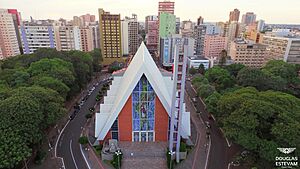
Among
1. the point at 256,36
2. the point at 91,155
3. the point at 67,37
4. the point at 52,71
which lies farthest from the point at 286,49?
the point at 67,37

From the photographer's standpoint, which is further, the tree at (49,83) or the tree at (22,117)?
the tree at (49,83)

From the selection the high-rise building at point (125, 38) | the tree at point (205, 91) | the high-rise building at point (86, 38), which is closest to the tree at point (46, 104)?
the tree at point (205, 91)

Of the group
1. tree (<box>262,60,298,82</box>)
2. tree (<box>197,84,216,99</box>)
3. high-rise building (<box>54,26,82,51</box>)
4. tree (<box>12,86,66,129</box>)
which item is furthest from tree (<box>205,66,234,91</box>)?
high-rise building (<box>54,26,82,51</box>)

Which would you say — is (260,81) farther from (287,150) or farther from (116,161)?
(116,161)

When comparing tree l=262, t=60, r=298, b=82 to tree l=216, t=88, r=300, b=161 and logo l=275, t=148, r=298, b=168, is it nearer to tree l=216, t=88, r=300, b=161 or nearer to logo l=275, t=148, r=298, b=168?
tree l=216, t=88, r=300, b=161

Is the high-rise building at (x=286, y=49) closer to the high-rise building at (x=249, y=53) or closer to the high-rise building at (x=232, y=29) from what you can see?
the high-rise building at (x=249, y=53)

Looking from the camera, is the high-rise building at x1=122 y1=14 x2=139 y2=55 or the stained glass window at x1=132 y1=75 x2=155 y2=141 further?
the high-rise building at x1=122 y1=14 x2=139 y2=55
